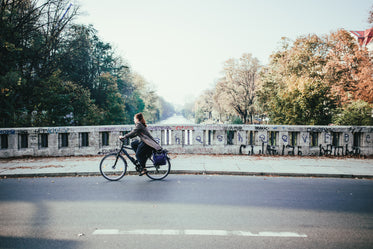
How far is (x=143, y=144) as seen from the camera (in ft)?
23.0

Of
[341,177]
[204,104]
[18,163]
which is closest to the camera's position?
[341,177]

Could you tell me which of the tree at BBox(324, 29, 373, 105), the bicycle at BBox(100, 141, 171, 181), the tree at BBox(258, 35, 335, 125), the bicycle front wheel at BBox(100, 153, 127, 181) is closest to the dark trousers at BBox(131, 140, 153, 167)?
the bicycle at BBox(100, 141, 171, 181)

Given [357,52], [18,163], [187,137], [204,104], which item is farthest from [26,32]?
[204,104]

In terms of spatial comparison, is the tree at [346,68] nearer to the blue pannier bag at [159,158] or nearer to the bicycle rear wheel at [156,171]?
the bicycle rear wheel at [156,171]

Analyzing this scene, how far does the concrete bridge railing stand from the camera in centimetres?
1028

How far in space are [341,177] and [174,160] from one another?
17.2ft

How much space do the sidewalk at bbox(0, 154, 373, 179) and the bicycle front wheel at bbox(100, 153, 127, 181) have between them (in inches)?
22.5

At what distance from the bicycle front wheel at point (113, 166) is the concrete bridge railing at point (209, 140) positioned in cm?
334

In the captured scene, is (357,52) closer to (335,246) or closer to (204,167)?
(204,167)

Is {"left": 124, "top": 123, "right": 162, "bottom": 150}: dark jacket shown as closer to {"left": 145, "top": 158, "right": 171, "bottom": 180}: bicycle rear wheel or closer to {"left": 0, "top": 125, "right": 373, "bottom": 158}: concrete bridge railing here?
{"left": 145, "top": 158, "right": 171, "bottom": 180}: bicycle rear wheel

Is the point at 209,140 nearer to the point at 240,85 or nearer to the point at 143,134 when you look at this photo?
the point at 143,134

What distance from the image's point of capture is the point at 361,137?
10.3 m

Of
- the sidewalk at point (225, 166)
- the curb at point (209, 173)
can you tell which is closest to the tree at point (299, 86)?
the sidewalk at point (225, 166)

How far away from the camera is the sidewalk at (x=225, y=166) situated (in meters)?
7.70
